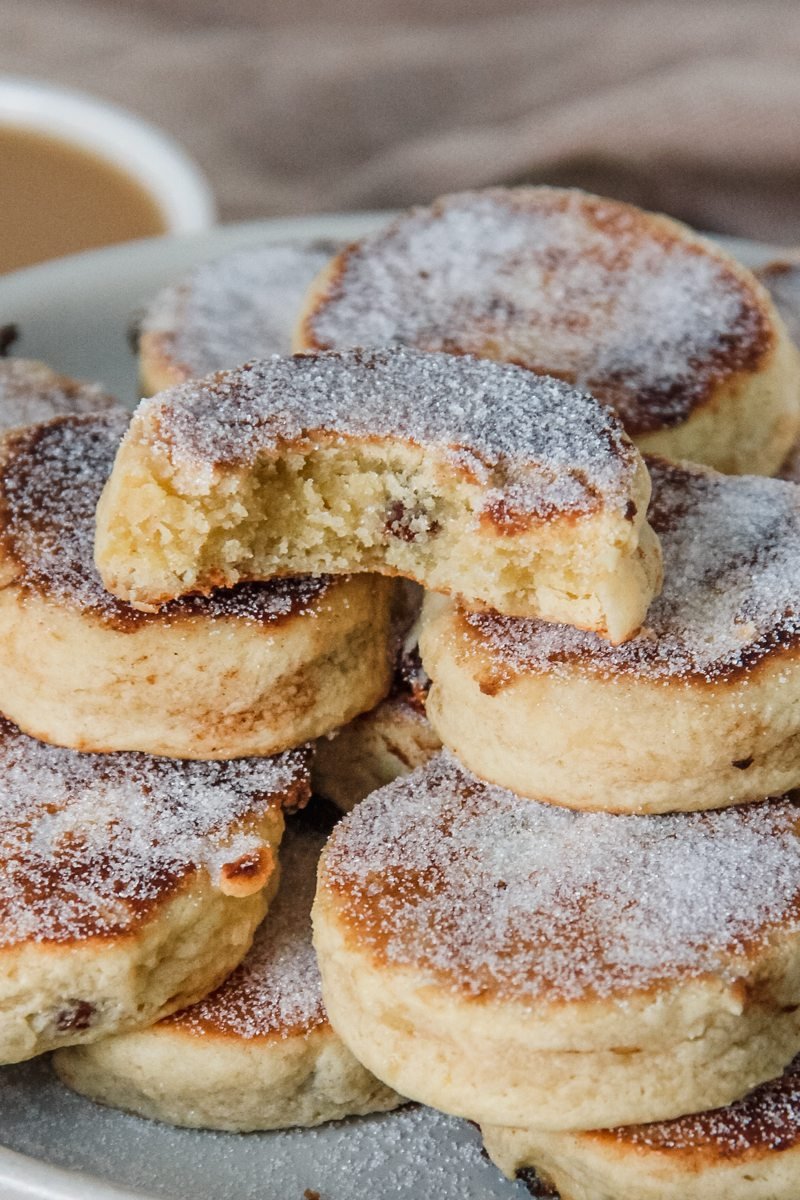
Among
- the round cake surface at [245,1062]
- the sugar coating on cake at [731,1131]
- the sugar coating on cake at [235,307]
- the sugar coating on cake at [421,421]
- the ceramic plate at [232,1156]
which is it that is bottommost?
the ceramic plate at [232,1156]

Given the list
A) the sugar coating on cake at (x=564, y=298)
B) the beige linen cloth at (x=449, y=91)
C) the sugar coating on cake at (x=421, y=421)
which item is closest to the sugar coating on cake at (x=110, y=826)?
the sugar coating on cake at (x=421, y=421)

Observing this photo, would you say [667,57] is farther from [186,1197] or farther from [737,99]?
[186,1197]

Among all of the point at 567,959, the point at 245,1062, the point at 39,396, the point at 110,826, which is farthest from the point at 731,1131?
the point at 39,396

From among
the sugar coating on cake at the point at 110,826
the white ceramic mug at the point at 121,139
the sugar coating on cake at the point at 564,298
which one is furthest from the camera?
the white ceramic mug at the point at 121,139

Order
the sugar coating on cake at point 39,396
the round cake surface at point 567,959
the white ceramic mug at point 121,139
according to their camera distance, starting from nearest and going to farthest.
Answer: the round cake surface at point 567,959
the sugar coating on cake at point 39,396
the white ceramic mug at point 121,139

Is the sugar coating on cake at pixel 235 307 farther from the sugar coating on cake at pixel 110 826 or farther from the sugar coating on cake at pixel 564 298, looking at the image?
the sugar coating on cake at pixel 110 826

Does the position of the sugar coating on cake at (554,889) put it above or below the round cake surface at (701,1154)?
above

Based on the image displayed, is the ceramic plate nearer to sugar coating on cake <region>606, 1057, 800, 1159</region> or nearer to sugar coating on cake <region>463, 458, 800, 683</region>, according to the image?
sugar coating on cake <region>606, 1057, 800, 1159</region>
